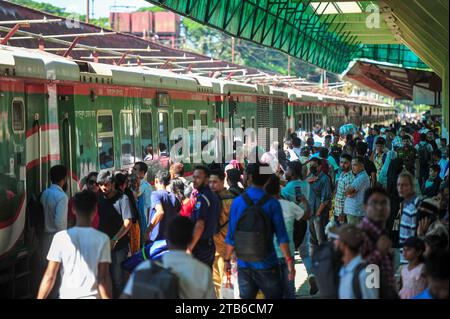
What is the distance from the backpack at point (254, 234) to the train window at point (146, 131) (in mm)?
7759

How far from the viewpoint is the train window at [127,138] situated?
1350 cm

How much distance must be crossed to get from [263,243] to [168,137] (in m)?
9.36

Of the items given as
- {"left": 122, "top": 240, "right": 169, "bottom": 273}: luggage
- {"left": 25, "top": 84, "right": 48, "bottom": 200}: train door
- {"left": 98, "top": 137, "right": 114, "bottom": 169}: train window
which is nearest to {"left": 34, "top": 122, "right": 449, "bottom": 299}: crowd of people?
{"left": 122, "top": 240, "right": 169, "bottom": 273}: luggage

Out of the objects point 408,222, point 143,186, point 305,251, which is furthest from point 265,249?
point 143,186

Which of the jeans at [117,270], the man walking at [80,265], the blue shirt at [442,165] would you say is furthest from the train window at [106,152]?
the man walking at [80,265]

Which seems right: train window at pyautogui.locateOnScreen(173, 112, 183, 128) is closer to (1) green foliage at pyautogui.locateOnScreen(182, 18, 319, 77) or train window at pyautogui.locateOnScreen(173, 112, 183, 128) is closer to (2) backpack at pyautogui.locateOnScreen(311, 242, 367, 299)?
(2) backpack at pyautogui.locateOnScreen(311, 242, 367, 299)

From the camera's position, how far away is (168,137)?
16.2 metres

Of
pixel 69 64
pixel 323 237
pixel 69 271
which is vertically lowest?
pixel 323 237

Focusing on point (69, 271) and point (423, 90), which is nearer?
point (69, 271)

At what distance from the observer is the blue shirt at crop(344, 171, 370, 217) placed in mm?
10820

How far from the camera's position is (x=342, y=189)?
440 inches

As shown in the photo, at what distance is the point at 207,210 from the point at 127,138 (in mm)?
5745
